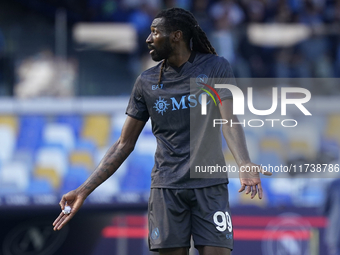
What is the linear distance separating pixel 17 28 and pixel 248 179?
5.86m

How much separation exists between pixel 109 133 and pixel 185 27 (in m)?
4.23

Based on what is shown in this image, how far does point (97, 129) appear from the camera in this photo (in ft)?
24.9

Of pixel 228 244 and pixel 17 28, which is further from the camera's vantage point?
pixel 17 28

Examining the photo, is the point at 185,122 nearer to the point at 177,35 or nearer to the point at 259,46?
the point at 177,35

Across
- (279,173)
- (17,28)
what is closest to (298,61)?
(279,173)

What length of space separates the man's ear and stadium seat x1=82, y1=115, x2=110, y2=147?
13.8ft

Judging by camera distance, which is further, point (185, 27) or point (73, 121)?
point (73, 121)

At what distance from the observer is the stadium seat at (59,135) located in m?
7.53

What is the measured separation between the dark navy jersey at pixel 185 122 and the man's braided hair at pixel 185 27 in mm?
135

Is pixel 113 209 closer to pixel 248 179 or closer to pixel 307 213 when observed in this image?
pixel 307 213

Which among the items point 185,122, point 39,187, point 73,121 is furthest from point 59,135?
point 185,122

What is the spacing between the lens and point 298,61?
315 inches

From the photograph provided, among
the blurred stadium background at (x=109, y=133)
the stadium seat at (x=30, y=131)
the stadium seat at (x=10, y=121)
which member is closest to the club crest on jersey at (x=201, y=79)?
the blurred stadium background at (x=109, y=133)

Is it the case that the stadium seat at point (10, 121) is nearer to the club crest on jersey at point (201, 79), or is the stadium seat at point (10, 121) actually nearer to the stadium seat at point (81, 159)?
the stadium seat at point (81, 159)
